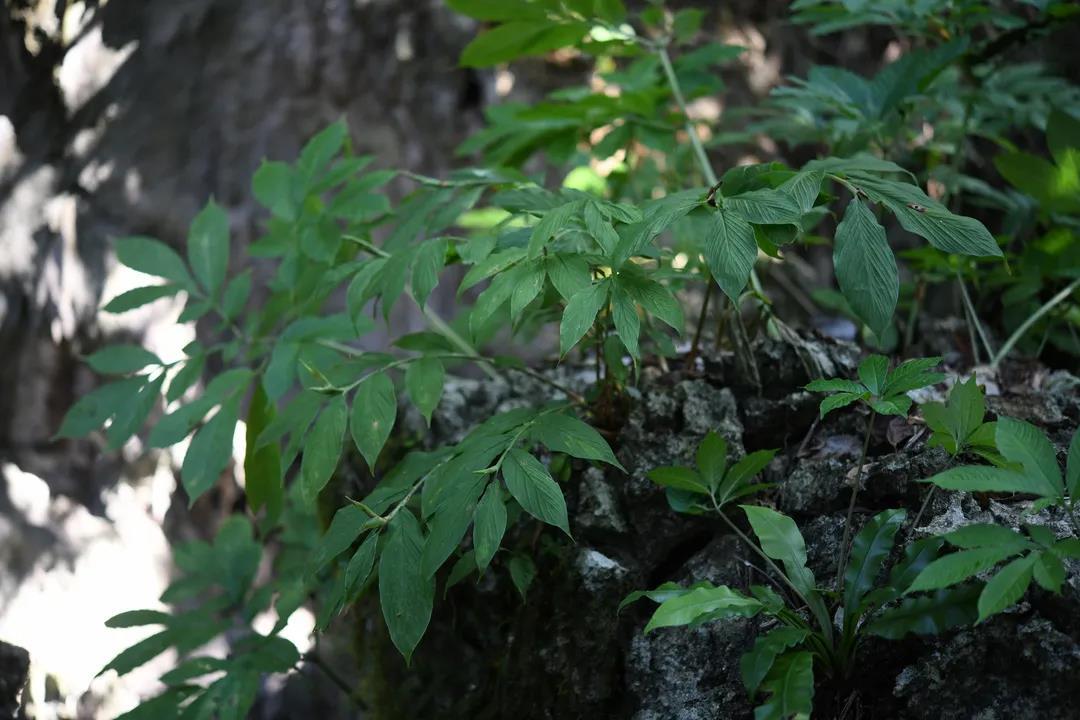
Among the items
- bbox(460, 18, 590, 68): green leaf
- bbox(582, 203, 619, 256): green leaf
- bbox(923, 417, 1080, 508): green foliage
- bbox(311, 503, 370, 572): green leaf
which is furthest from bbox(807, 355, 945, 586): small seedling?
bbox(460, 18, 590, 68): green leaf

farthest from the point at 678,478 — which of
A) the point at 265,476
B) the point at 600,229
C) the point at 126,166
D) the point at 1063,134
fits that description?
the point at 126,166

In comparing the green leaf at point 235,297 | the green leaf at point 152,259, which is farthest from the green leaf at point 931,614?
the green leaf at point 152,259

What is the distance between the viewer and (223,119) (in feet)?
8.82

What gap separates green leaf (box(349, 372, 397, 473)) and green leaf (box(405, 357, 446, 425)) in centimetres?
5

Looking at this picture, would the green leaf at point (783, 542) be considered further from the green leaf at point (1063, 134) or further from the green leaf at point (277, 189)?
the green leaf at point (277, 189)

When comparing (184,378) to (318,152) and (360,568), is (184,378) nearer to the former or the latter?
(318,152)

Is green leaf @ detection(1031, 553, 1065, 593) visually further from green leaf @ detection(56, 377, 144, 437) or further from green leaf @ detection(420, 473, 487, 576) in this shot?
green leaf @ detection(56, 377, 144, 437)

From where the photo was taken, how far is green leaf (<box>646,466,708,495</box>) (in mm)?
1197

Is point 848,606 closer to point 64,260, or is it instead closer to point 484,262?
point 484,262

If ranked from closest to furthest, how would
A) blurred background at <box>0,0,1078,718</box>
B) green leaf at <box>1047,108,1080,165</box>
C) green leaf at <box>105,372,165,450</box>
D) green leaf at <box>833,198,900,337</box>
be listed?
green leaf at <box>833,198,900,337</box>
green leaf at <box>1047,108,1080,165</box>
green leaf at <box>105,372,165,450</box>
blurred background at <box>0,0,1078,718</box>

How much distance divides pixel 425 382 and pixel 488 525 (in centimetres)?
35

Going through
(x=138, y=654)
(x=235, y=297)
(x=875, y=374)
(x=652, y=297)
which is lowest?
(x=138, y=654)

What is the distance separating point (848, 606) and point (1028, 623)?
22 cm

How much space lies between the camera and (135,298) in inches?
63.4
